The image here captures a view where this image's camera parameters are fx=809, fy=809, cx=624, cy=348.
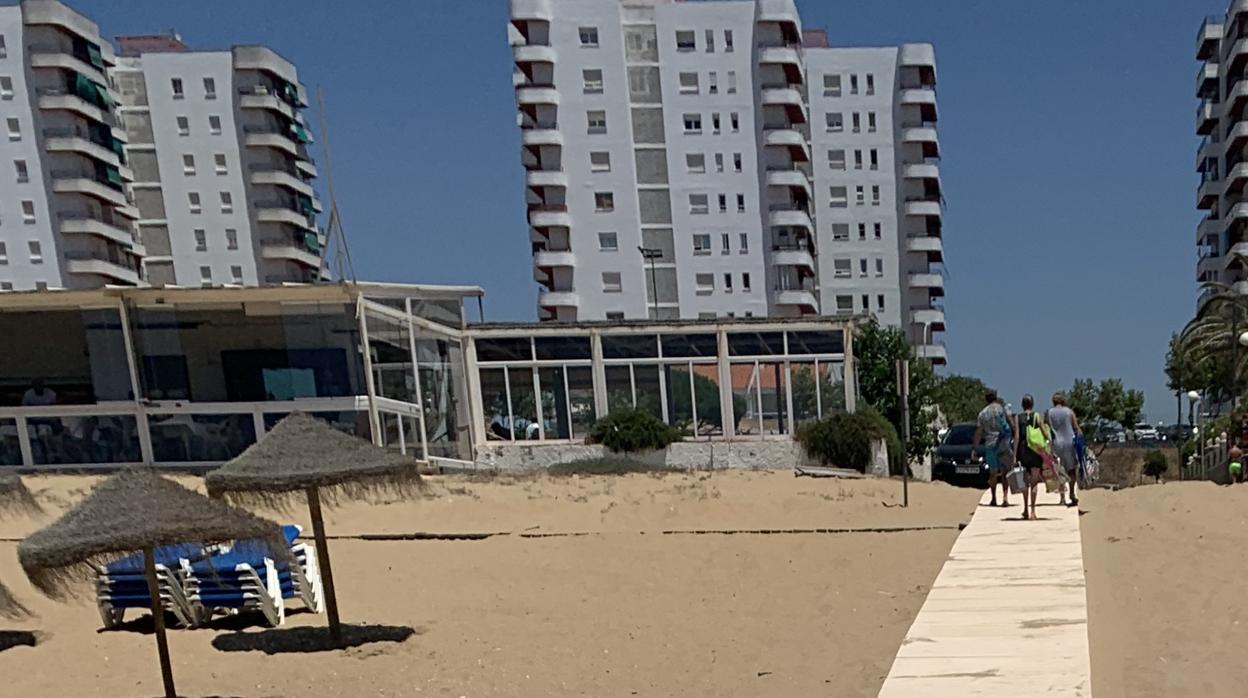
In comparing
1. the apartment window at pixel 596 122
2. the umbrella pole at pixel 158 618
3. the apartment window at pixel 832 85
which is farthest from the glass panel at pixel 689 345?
the apartment window at pixel 832 85

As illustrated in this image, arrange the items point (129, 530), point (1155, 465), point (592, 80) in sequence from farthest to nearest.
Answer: point (592, 80) < point (1155, 465) < point (129, 530)

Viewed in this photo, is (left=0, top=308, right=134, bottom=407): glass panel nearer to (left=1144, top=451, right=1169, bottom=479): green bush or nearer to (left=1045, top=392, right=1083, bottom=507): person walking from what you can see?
(left=1045, top=392, right=1083, bottom=507): person walking

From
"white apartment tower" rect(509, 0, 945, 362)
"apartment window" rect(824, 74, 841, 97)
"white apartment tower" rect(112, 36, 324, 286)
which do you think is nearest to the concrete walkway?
"white apartment tower" rect(509, 0, 945, 362)

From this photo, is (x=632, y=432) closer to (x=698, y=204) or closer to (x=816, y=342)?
(x=816, y=342)

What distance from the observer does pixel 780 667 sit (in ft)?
19.2

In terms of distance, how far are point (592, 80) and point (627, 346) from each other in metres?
31.2

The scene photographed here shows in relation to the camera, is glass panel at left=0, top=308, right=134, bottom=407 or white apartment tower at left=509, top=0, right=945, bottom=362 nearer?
glass panel at left=0, top=308, right=134, bottom=407

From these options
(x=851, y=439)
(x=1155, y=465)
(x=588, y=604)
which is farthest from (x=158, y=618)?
(x=1155, y=465)

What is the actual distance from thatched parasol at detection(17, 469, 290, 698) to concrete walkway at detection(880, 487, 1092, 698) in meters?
4.35

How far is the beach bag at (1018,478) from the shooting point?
10039 millimetres

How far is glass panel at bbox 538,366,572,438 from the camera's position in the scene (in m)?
21.2

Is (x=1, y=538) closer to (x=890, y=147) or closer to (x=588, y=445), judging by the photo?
(x=588, y=445)

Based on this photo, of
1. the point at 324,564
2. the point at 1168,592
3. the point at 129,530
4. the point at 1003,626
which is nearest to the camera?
the point at 129,530

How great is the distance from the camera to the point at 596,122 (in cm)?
4847
